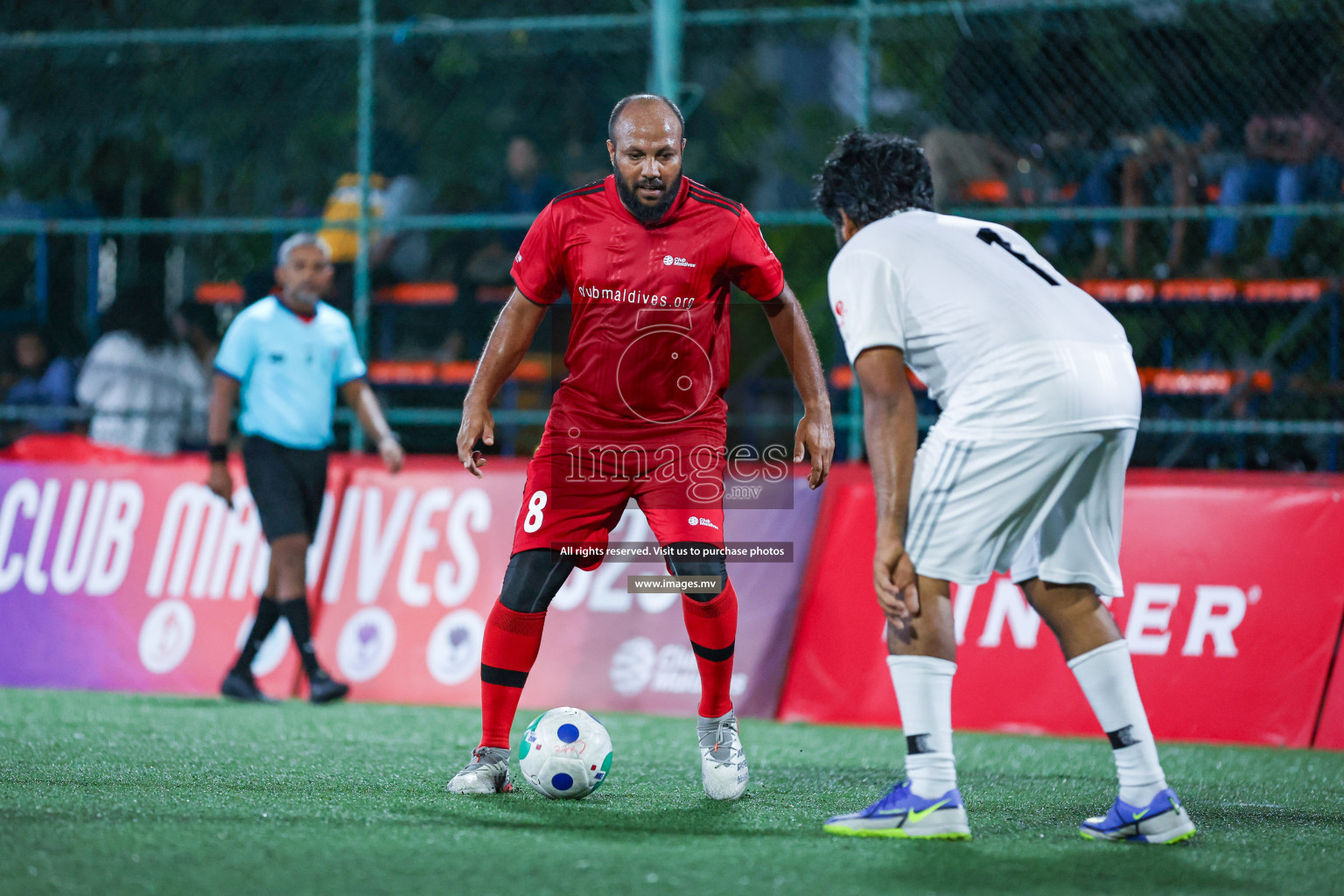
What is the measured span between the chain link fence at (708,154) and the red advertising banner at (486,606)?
1.11 metres

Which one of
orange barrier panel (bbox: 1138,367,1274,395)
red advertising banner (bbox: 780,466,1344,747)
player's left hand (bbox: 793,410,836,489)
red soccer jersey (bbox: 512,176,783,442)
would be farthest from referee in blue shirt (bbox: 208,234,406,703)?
orange barrier panel (bbox: 1138,367,1274,395)

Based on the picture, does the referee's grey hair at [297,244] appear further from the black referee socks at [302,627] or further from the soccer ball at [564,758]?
the soccer ball at [564,758]

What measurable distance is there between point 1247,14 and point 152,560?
7.11m

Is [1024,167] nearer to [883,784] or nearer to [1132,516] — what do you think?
[1132,516]

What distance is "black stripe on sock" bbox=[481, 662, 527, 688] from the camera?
475cm

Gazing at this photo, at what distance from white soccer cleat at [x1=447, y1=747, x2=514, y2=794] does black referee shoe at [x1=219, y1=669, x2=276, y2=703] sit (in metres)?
3.07

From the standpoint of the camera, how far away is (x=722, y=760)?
15.3 feet

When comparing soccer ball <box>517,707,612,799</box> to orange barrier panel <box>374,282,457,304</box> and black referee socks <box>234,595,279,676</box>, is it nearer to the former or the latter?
black referee socks <box>234,595,279,676</box>

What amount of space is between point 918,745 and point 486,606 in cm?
409

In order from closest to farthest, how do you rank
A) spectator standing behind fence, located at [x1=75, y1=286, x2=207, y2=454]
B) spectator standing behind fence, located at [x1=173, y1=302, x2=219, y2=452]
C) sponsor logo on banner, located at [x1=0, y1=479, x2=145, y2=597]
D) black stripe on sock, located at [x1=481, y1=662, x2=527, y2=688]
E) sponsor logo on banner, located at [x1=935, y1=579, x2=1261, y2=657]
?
black stripe on sock, located at [x1=481, y1=662, x2=527, y2=688] < sponsor logo on banner, located at [x1=935, y1=579, x2=1261, y2=657] < sponsor logo on banner, located at [x1=0, y1=479, x2=145, y2=597] < spectator standing behind fence, located at [x1=75, y1=286, x2=207, y2=454] < spectator standing behind fence, located at [x1=173, y1=302, x2=219, y2=452]

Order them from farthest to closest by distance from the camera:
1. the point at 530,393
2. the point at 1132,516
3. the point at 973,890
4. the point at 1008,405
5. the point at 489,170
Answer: the point at 489,170 < the point at 530,393 < the point at 1132,516 < the point at 1008,405 < the point at 973,890

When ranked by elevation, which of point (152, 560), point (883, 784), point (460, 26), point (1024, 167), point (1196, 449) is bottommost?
point (883, 784)

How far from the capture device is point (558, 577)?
480 cm

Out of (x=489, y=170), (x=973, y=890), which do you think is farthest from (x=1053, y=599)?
(x=489, y=170)
